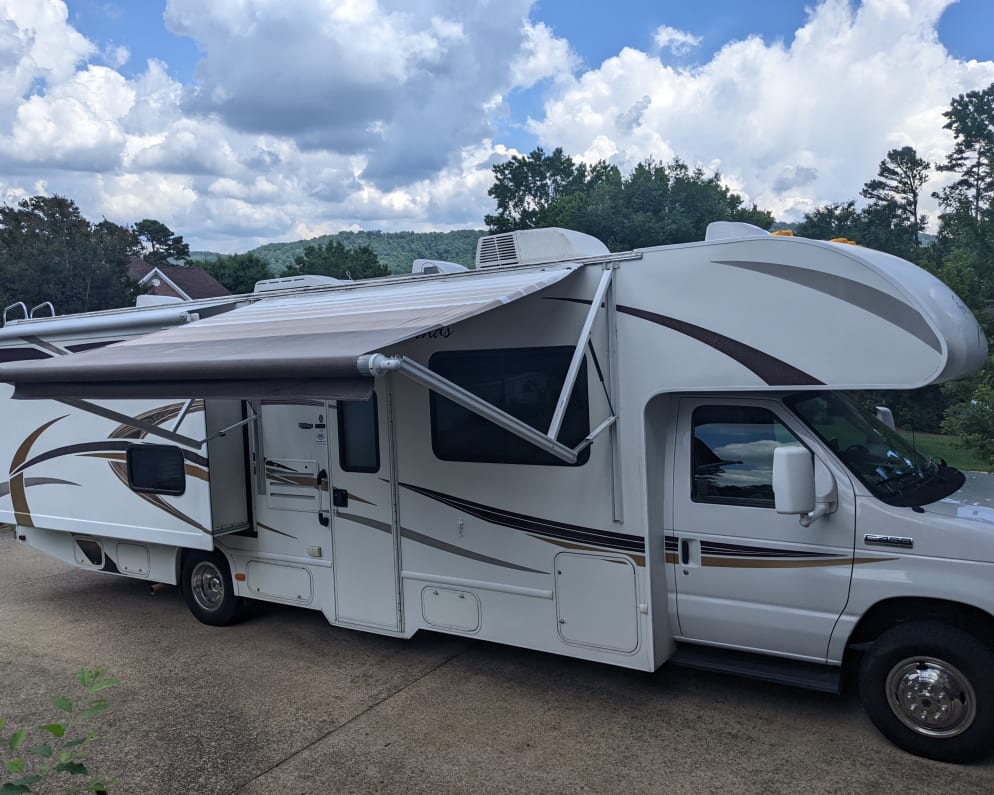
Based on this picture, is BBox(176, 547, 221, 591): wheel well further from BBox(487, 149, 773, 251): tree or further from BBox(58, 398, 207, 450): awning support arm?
BBox(487, 149, 773, 251): tree

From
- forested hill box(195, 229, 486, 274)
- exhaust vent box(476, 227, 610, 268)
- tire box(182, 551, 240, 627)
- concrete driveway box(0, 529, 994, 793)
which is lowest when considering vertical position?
concrete driveway box(0, 529, 994, 793)

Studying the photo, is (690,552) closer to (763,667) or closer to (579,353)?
(763,667)

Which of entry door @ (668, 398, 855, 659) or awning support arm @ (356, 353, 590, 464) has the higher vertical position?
awning support arm @ (356, 353, 590, 464)

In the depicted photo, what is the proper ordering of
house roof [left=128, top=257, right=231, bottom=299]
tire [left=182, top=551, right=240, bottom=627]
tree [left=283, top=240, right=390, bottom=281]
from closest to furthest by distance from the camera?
tire [left=182, top=551, right=240, bottom=627] < house roof [left=128, top=257, right=231, bottom=299] < tree [left=283, top=240, right=390, bottom=281]

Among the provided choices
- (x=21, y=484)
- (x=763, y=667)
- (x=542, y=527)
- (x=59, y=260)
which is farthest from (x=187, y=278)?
(x=763, y=667)

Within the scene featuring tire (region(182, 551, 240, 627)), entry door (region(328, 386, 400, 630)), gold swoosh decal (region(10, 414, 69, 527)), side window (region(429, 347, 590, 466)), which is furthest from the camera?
gold swoosh decal (region(10, 414, 69, 527))

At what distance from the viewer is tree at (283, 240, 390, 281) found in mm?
45031

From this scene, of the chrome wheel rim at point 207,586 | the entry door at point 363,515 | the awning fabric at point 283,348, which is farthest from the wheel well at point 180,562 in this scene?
the awning fabric at point 283,348

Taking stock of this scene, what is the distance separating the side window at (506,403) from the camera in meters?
5.04

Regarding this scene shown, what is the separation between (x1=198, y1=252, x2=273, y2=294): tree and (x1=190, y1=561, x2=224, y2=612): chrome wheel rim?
1749 inches

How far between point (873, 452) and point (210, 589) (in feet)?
17.2

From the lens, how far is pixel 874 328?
404 centimetres

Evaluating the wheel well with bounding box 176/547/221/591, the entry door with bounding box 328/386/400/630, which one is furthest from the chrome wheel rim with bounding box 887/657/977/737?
the wheel well with bounding box 176/547/221/591

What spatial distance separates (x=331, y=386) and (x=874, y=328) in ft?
8.80
